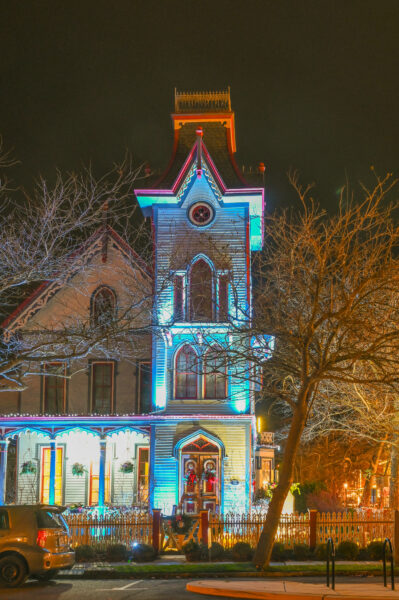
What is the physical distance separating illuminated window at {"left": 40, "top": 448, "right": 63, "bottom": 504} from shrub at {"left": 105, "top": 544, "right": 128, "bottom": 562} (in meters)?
10.9

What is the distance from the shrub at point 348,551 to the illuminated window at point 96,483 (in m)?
13.6

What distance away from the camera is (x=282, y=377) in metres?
20.8

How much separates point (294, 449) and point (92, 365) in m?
15.8

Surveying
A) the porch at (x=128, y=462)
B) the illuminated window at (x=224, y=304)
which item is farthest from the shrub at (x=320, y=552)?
the porch at (x=128, y=462)

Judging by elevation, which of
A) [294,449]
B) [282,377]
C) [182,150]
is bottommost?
[294,449]

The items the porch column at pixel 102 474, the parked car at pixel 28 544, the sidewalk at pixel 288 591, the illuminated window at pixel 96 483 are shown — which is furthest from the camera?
the illuminated window at pixel 96 483

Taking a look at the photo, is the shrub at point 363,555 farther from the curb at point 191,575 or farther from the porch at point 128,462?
the porch at point 128,462

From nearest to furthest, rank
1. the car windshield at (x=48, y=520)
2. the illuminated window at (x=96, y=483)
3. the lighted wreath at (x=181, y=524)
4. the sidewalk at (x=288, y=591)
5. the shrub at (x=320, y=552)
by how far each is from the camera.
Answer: the sidewalk at (x=288, y=591) → the car windshield at (x=48, y=520) → the shrub at (x=320, y=552) → the lighted wreath at (x=181, y=524) → the illuminated window at (x=96, y=483)

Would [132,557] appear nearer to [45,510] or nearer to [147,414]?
[45,510]

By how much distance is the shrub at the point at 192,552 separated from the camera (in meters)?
19.9

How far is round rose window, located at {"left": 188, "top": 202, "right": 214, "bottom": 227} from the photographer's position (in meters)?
31.1

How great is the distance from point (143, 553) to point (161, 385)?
10.4 metres

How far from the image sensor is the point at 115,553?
20125mm

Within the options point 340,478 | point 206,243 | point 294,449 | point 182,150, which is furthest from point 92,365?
point 340,478
